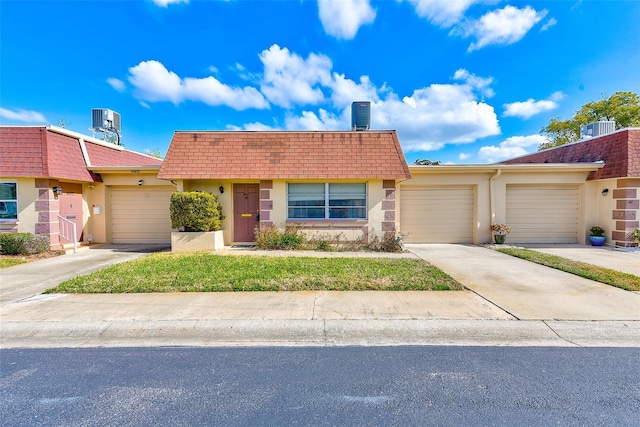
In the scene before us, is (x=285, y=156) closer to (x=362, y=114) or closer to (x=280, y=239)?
(x=280, y=239)

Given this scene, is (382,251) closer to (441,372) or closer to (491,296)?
(491,296)

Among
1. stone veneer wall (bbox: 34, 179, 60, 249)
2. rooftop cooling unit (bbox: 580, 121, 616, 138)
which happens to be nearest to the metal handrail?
stone veneer wall (bbox: 34, 179, 60, 249)

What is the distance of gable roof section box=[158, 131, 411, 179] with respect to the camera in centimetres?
990

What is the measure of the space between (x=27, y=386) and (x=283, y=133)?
9.22m

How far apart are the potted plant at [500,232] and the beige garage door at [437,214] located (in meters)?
0.85

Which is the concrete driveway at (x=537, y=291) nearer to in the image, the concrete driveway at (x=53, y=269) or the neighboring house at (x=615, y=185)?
the neighboring house at (x=615, y=185)

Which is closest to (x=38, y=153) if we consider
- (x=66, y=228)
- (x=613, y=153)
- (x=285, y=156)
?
(x=66, y=228)

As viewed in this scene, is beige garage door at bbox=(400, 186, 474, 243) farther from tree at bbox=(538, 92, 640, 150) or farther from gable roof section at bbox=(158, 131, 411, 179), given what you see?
tree at bbox=(538, 92, 640, 150)

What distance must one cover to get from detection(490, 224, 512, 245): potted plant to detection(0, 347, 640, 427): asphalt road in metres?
7.93

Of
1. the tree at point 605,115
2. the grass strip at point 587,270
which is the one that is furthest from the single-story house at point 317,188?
the tree at point 605,115

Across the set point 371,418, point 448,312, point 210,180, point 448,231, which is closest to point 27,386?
point 371,418

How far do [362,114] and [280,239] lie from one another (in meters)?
6.43

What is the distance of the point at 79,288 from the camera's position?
5.48 meters

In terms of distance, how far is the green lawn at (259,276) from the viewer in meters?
5.58
